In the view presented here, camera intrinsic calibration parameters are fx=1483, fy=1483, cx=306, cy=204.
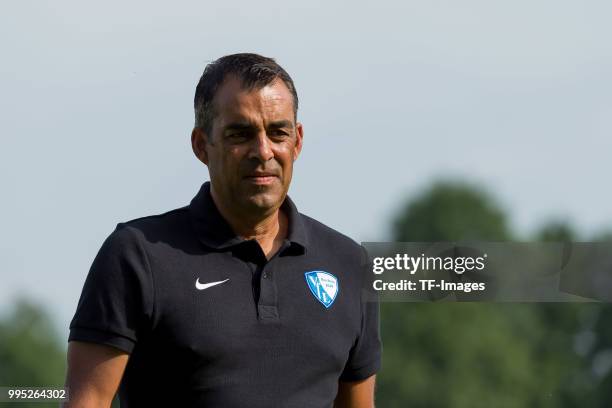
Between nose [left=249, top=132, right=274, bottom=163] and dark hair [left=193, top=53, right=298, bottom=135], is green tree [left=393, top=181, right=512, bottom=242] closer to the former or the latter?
dark hair [left=193, top=53, right=298, bottom=135]

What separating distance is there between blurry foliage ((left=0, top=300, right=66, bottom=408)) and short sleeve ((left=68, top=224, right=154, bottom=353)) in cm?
5698

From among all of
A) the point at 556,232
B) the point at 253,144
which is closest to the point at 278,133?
the point at 253,144

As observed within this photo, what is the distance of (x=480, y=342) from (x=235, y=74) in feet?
223

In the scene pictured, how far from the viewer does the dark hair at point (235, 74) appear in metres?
6.41

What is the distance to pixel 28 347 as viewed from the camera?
64.2 metres

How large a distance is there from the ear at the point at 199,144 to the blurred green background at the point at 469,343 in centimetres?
5598

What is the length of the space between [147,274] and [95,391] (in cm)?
53

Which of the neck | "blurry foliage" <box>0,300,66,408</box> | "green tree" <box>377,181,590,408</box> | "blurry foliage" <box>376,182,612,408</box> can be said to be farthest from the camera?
"green tree" <box>377,181,590,408</box>

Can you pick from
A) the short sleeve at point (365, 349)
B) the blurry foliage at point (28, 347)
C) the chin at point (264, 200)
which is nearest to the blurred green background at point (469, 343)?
the blurry foliage at point (28, 347)

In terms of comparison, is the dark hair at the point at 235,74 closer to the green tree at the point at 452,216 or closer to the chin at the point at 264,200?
the chin at the point at 264,200

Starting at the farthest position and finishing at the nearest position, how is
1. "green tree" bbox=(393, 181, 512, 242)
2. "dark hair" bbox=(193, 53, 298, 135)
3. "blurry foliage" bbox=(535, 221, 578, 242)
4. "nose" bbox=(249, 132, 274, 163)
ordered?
"green tree" bbox=(393, 181, 512, 242) < "blurry foliage" bbox=(535, 221, 578, 242) < "dark hair" bbox=(193, 53, 298, 135) < "nose" bbox=(249, 132, 274, 163)

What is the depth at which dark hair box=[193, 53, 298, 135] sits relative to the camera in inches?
252

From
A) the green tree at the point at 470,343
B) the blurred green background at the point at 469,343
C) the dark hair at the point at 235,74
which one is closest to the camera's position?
the dark hair at the point at 235,74

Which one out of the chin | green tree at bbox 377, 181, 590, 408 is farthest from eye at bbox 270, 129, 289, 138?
green tree at bbox 377, 181, 590, 408
